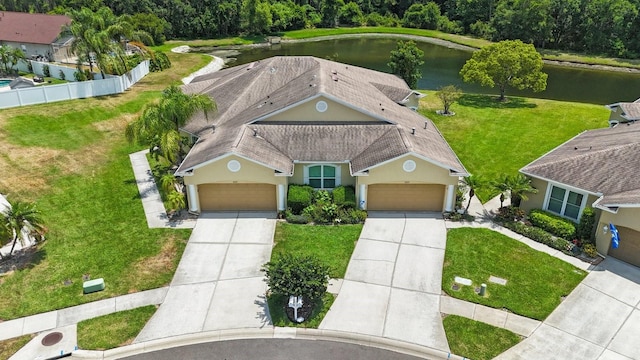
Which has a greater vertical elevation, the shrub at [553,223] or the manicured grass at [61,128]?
the manicured grass at [61,128]

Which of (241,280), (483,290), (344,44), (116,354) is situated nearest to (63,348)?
(116,354)

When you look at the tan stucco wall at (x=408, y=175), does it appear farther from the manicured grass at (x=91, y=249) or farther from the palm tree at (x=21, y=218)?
the palm tree at (x=21, y=218)

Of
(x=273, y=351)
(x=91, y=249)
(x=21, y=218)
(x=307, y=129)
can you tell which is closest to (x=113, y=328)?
(x=91, y=249)

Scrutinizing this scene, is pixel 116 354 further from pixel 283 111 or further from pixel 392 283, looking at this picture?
pixel 283 111

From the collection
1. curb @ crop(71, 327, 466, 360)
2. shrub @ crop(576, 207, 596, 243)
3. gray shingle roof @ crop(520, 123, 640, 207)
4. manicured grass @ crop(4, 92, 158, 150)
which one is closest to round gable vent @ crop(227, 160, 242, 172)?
curb @ crop(71, 327, 466, 360)

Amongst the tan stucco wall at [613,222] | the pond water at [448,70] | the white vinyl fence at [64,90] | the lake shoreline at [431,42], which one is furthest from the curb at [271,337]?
the lake shoreline at [431,42]

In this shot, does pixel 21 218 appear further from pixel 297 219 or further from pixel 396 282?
pixel 396 282
